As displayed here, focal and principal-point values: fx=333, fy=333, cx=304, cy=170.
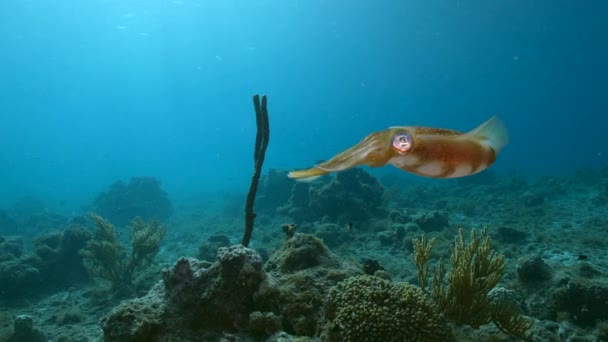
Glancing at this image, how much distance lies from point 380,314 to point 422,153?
282 centimetres

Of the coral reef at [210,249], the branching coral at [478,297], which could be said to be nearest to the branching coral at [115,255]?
the coral reef at [210,249]

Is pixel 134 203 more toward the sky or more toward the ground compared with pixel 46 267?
more toward the sky

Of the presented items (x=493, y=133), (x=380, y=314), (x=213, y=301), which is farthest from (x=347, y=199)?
(x=493, y=133)

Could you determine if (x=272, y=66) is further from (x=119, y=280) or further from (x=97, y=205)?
(x=119, y=280)

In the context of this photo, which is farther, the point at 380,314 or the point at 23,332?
the point at 23,332

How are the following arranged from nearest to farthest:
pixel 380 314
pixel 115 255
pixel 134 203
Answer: pixel 380 314 < pixel 115 255 < pixel 134 203

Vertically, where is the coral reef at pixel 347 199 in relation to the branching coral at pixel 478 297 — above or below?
above

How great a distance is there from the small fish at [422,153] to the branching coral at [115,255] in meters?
12.3

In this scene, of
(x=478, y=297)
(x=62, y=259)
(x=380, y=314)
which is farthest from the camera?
(x=62, y=259)

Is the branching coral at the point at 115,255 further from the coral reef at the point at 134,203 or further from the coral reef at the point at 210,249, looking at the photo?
the coral reef at the point at 134,203

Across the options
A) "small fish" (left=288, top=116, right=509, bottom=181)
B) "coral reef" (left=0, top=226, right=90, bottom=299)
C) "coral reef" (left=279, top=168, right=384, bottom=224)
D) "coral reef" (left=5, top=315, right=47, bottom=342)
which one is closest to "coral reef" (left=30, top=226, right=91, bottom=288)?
"coral reef" (left=0, top=226, right=90, bottom=299)

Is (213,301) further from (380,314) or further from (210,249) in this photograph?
(210,249)

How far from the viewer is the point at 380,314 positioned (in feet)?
12.5

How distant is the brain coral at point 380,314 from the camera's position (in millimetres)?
3705
